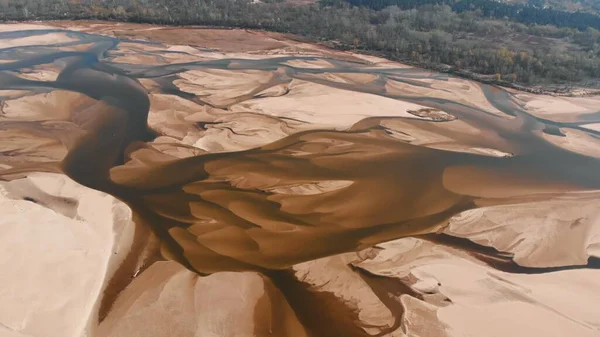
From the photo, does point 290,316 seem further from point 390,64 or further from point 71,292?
point 390,64

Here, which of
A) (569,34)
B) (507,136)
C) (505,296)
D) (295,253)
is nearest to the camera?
(505,296)

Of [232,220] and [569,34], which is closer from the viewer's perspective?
[232,220]

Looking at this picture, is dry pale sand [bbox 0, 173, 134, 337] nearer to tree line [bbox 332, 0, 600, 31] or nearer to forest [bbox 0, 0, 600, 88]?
forest [bbox 0, 0, 600, 88]

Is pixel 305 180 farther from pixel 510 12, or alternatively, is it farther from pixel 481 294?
pixel 510 12

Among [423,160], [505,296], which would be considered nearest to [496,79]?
[423,160]

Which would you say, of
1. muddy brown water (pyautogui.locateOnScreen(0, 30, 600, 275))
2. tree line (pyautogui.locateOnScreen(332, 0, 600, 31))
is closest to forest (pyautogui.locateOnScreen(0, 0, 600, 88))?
tree line (pyautogui.locateOnScreen(332, 0, 600, 31))

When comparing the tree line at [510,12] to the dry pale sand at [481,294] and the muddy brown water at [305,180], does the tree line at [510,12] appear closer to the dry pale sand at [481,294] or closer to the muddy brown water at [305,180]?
the muddy brown water at [305,180]

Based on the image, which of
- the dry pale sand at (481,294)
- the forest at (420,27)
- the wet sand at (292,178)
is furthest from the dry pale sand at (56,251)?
the forest at (420,27)

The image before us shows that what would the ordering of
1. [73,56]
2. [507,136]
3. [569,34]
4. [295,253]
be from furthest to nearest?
[569,34], [73,56], [507,136], [295,253]
